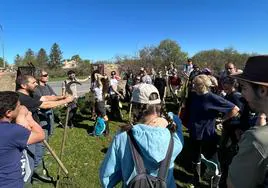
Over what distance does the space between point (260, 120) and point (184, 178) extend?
2.96m

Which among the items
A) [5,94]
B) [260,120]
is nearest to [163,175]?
[260,120]

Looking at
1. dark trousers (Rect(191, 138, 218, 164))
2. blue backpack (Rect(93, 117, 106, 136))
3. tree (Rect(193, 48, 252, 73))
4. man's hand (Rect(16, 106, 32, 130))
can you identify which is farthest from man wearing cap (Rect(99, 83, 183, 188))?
tree (Rect(193, 48, 252, 73))

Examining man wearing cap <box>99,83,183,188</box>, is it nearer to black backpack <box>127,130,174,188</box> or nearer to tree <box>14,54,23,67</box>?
black backpack <box>127,130,174,188</box>

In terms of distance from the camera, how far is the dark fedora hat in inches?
71.8

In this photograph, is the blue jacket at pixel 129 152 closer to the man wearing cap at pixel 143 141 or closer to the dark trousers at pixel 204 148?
the man wearing cap at pixel 143 141

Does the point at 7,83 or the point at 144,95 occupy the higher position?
the point at 144,95

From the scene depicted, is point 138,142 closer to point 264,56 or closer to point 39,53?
point 264,56

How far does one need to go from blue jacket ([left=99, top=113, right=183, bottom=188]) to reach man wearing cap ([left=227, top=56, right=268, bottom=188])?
742 mm

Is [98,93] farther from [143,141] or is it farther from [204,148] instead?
[143,141]

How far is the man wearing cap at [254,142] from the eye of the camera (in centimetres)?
167

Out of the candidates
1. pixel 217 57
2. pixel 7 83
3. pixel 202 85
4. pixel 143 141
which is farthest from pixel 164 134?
pixel 217 57

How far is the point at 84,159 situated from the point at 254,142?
6216 mm

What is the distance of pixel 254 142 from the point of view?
5.50ft

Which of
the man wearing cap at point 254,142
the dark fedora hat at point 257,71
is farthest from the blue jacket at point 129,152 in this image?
the dark fedora hat at point 257,71
